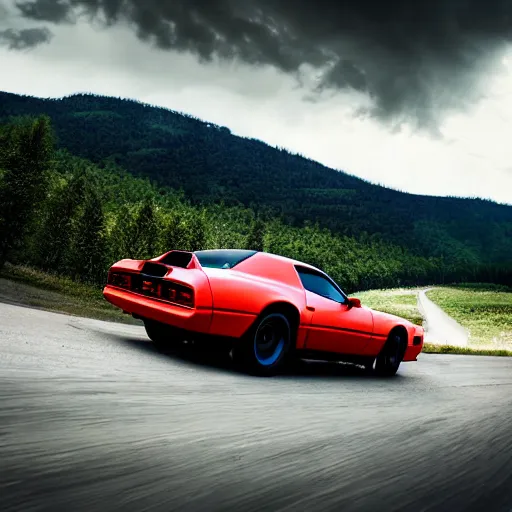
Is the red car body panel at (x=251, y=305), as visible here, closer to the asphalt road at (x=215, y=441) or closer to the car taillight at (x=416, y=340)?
the asphalt road at (x=215, y=441)

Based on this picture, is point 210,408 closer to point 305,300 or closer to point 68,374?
point 68,374

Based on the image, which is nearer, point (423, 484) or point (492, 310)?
point (423, 484)

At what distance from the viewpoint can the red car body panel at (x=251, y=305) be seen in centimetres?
545

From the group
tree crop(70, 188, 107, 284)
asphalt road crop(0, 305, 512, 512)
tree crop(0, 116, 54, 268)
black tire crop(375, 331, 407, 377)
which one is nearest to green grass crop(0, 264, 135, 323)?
black tire crop(375, 331, 407, 377)

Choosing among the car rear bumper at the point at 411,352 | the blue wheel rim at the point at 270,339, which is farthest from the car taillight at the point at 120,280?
the car rear bumper at the point at 411,352

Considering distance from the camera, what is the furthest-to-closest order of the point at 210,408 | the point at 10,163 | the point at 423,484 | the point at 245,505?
the point at 10,163
the point at 210,408
the point at 423,484
the point at 245,505

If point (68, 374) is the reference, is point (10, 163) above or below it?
above

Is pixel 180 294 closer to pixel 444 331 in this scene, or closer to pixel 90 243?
pixel 444 331

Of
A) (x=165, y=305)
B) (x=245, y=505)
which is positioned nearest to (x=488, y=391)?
(x=165, y=305)

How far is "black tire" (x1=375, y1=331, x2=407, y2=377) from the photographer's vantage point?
25.9 ft

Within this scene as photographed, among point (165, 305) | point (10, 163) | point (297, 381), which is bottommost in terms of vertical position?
point (297, 381)

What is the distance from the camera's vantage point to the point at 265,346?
237 inches

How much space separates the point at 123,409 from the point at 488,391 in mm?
5634

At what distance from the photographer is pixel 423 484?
2631 mm
